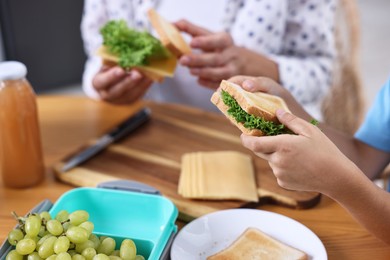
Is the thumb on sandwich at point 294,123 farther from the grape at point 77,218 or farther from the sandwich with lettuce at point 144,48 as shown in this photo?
the sandwich with lettuce at point 144,48

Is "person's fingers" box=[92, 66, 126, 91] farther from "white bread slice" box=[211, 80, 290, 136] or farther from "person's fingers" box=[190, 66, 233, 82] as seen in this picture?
"white bread slice" box=[211, 80, 290, 136]

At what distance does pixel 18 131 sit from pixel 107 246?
416 millimetres

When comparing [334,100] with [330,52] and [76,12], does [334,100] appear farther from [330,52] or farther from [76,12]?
[76,12]

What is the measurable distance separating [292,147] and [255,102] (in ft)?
0.49

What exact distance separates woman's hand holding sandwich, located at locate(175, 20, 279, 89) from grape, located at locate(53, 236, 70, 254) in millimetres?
637

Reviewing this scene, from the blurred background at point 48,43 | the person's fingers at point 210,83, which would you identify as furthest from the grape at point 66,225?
the blurred background at point 48,43

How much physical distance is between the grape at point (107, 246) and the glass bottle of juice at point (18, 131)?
0.39m

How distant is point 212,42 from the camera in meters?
1.34

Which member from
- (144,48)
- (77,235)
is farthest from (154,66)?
(77,235)

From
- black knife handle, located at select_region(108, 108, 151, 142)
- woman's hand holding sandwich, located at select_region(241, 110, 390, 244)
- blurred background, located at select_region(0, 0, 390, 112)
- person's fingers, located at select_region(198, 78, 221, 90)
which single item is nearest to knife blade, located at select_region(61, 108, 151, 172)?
black knife handle, located at select_region(108, 108, 151, 142)

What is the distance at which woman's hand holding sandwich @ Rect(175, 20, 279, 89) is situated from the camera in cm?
133

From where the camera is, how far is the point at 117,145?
1.39 m

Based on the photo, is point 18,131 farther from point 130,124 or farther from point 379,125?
point 379,125

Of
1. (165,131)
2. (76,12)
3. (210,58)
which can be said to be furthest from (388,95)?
(76,12)
